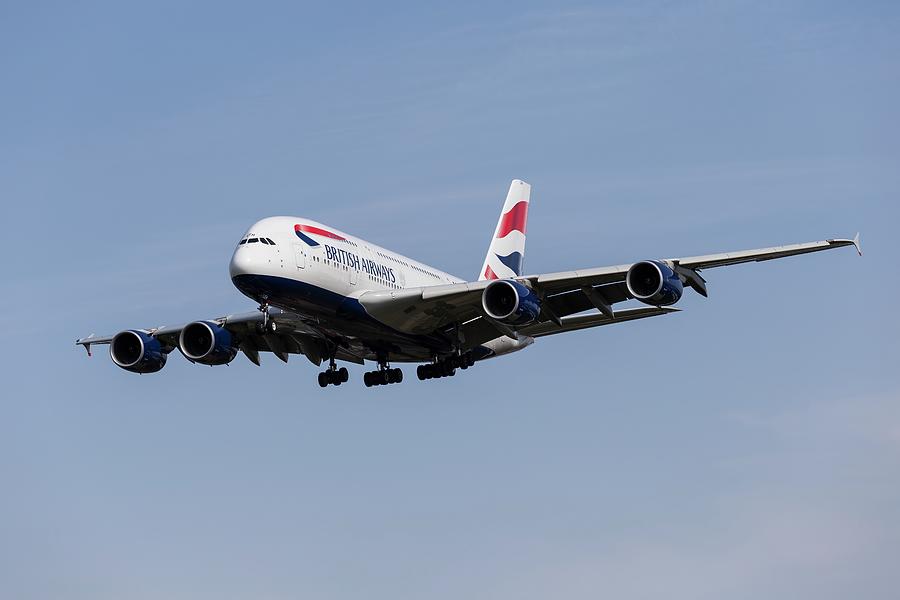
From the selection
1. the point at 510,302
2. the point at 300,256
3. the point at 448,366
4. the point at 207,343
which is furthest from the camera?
the point at 448,366

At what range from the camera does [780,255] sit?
4275 cm

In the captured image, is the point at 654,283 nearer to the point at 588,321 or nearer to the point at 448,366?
the point at 588,321

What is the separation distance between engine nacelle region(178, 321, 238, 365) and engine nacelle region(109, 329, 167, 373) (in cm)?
149

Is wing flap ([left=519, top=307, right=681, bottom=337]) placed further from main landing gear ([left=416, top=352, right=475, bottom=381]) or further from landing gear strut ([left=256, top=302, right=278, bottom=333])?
landing gear strut ([left=256, top=302, right=278, bottom=333])

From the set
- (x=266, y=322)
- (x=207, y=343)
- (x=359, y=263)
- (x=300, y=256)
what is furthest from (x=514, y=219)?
(x=300, y=256)

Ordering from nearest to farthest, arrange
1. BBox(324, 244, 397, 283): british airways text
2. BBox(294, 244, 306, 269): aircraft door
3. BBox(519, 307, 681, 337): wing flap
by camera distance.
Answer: BBox(294, 244, 306, 269): aircraft door < BBox(324, 244, 397, 283): british airways text < BBox(519, 307, 681, 337): wing flap

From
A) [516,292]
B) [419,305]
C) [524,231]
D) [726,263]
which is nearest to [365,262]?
[419,305]

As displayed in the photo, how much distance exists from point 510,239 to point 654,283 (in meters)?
16.8

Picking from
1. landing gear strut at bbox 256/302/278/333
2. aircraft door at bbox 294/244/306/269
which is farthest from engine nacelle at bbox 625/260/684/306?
landing gear strut at bbox 256/302/278/333

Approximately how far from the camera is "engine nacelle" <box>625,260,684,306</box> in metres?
42.1

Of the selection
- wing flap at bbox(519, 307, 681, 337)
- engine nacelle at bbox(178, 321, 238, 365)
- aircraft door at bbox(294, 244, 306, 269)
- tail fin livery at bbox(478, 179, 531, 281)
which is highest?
tail fin livery at bbox(478, 179, 531, 281)

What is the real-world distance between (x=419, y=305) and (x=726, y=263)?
999 centimetres

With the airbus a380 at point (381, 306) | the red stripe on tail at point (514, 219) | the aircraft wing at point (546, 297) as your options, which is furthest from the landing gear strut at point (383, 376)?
the red stripe on tail at point (514, 219)

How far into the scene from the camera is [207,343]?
1948 inches
